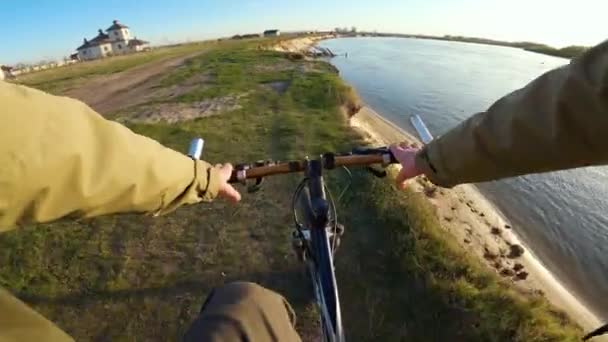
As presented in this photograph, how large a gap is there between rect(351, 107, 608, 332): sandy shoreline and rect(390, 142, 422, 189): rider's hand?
3.10m

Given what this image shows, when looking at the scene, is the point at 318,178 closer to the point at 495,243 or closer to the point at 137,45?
the point at 495,243

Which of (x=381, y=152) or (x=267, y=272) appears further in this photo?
(x=267, y=272)

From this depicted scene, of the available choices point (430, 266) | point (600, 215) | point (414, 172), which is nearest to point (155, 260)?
point (430, 266)

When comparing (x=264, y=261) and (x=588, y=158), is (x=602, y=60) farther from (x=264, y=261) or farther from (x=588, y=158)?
(x=264, y=261)

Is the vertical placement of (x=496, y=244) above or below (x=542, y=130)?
below

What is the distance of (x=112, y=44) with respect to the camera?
98.1 m

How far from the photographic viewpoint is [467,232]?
7363mm

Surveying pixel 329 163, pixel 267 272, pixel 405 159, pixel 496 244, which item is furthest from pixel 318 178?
pixel 496 244

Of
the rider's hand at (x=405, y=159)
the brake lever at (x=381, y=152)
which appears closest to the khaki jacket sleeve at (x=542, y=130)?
the rider's hand at (x=405, y=159)

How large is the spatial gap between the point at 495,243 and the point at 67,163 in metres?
7.10

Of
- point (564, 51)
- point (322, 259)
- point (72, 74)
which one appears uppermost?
point (322, 259)

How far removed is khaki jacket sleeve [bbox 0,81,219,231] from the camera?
1.21m

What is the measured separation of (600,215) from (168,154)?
9.29 metres

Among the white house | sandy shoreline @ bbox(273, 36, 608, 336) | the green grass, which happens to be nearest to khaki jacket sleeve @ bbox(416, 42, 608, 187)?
sandy shoreline @ bbox(273, 36, 608, 336)
